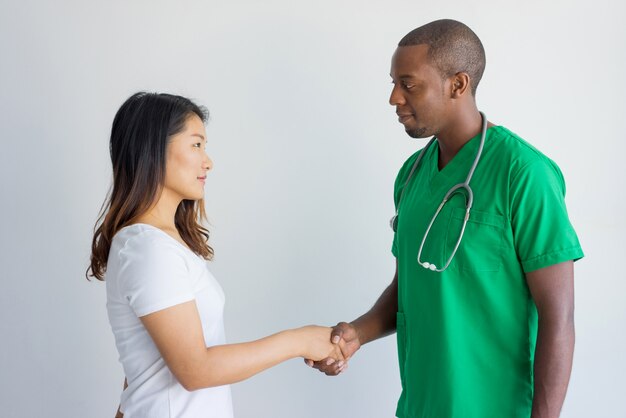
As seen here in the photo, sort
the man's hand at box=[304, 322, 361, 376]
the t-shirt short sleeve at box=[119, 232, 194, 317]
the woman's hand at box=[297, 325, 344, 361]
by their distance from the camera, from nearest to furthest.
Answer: the t-shirt short sleeve at box=[119, 232, 194, 317], the woman's hand at box=[297, 325, 344, 361], the man's hand at box=[304, 322, 361, 376]

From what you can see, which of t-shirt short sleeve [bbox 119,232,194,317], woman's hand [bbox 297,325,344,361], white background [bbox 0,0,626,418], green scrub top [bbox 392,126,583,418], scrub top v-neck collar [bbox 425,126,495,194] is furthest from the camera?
white background [bbox 0,0,626,418]

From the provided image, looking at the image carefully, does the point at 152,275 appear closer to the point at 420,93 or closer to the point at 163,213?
the point at 163,213

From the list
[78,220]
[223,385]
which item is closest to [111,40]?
[78,220]

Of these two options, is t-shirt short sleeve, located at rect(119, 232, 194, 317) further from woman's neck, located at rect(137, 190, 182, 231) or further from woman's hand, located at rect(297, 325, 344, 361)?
woman's hand, located at rect(297, 325, 344, 361)

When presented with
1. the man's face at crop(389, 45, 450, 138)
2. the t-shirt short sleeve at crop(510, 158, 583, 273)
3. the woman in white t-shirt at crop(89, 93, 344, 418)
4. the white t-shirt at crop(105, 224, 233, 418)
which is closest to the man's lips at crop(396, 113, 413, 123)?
the man's face at crop(389, 45, 450, 138)

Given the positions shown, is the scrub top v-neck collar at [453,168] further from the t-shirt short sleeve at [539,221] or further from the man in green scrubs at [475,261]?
the t-shirt short sleeve at [539,221]

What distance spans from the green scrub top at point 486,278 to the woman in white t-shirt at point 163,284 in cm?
33

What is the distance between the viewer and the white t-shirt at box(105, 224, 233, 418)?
1.30 metres

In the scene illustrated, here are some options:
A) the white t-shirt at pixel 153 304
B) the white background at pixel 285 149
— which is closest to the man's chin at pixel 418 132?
the white t-shirt at pixel 153 304

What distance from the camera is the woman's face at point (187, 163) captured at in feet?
4.80

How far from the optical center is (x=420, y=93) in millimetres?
1588

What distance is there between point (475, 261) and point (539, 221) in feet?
0.52

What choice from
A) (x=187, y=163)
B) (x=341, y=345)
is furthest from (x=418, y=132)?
(x=341, y=345)

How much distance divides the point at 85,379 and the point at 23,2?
1.27 m
